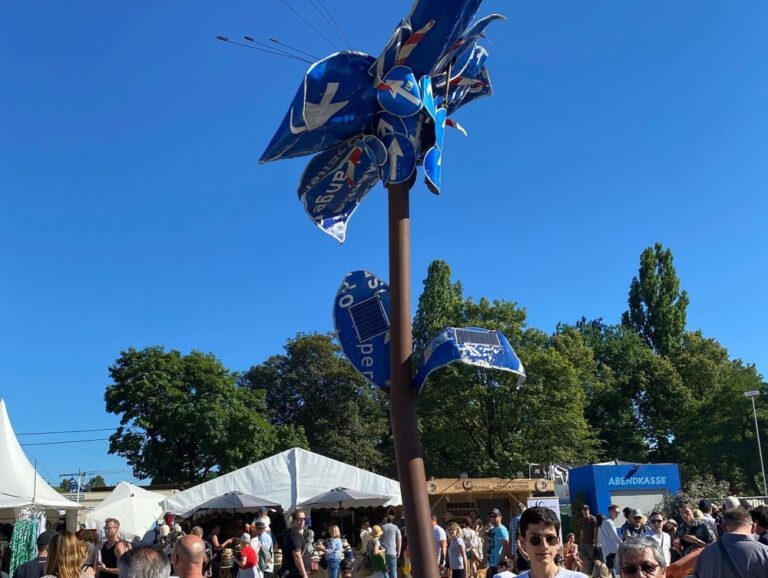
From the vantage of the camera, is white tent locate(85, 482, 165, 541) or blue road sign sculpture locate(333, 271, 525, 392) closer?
blue road sign sculpture locate(333, 271, 525, 392)

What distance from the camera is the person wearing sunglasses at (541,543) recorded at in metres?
3.16

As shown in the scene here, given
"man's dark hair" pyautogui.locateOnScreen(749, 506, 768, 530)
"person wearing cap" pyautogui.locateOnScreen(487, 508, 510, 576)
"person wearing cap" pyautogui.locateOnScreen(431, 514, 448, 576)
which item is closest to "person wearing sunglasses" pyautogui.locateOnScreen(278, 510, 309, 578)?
"person wearing cap" pyautogui.locateOnScreen(431, 514, 448, 576)

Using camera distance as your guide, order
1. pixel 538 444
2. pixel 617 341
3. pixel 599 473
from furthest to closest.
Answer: pixel 617 341, pixel 538 444, pixel 599 473

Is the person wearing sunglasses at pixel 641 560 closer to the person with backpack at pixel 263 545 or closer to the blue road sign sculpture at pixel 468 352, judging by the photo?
the blue road sign sculpture at pixel 468 352

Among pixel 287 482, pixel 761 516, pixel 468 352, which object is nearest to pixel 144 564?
pixel 468 352

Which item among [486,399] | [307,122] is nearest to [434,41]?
[307,122]

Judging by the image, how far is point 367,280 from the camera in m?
4.85

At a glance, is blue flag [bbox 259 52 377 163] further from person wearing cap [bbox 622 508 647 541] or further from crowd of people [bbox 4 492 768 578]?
person wearing cap [bbox 622 508 647 541]

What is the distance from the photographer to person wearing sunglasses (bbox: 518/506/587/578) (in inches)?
124

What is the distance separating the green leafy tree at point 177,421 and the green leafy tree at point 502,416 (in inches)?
345

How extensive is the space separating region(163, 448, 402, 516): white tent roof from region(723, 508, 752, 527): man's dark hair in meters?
13.9

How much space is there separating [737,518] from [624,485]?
18.4 meters

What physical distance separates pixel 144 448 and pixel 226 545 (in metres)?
22.8

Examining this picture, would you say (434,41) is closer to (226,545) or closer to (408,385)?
(408,385)
